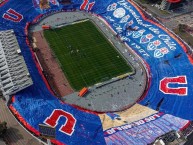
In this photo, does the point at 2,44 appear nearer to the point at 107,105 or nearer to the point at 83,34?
the point at 83,34

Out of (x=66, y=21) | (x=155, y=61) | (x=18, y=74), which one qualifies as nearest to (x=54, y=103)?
(x=18, y=74)

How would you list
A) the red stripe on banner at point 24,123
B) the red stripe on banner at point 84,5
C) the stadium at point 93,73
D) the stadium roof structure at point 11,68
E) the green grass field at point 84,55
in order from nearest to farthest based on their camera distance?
the red stripe on banner at point 24,123 → the stadium at point 93,73 → the stadium roof structure at point 11,68 → the green grass field at point 84,55 → the red stripe on banner at point 84,5

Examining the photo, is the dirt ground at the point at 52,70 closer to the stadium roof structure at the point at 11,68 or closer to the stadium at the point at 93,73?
the stadium at the point at 93,73

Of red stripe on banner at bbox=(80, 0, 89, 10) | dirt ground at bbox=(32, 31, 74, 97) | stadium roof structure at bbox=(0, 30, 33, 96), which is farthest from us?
red stripe on banner at bbox=(80, 0, 89, 10)

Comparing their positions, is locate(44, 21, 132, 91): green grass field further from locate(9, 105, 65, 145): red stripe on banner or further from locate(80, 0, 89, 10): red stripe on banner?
locate(9, 105, 65, 145): red stripe on banner

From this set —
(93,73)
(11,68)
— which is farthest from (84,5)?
(11,68)

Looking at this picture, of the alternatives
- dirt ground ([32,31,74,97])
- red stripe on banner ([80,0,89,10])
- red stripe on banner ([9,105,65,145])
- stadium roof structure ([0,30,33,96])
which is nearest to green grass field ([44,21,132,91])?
dirt ground ([32,31,74,97])

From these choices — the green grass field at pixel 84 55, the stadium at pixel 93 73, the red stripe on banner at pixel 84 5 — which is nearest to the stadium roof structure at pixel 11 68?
the stadium at pixel 93 73

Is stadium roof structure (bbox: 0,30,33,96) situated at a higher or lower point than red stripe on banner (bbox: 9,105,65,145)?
higher
